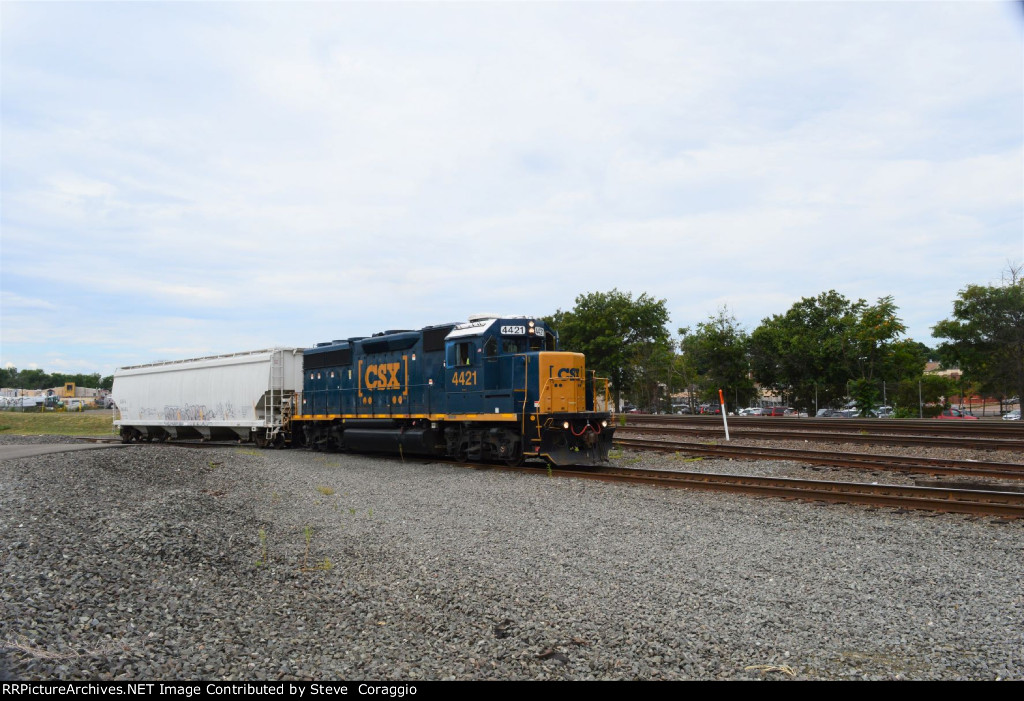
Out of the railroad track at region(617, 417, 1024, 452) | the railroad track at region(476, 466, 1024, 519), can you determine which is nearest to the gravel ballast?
the railroad track at region(476, 466, 1024, 519)

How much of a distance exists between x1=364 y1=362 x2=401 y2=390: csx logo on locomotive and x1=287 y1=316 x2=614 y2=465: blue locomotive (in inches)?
1.1

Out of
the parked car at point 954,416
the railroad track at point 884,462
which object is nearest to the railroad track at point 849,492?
the railroad track at point 884,462

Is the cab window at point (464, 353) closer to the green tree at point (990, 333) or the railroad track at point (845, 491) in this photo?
the railroad track at point (845, 491)

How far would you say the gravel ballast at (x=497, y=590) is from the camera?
416 centimetres

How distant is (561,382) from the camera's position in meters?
14.7

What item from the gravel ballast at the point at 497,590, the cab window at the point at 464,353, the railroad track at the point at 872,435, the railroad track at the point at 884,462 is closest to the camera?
the gravel ballast at the point at 497,590

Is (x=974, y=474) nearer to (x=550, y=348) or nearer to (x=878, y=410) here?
(x=550, y=348)

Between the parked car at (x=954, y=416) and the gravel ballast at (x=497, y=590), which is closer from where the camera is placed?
the gravel ballast at (x=497, y=590)

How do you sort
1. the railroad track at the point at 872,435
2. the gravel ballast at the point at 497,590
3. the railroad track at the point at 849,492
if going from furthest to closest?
the railroad track at the point at 872,435
the railroad track at the point at 849,492
the gravel ballast at the point at 497,590

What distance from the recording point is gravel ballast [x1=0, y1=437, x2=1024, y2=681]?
164 inches

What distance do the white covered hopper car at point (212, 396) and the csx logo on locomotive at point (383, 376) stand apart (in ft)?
15.7

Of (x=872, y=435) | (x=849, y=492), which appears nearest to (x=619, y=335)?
(x=872, y=435)

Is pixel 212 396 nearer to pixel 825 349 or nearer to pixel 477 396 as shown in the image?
pixel 477 396
